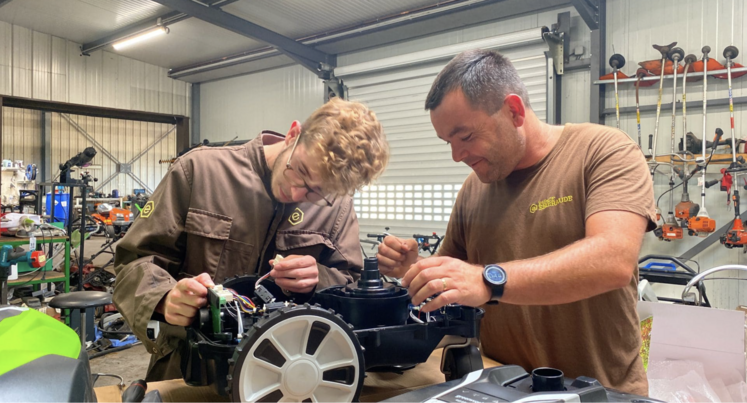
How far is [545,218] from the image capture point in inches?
41.3

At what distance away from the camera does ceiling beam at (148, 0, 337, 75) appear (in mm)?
4316

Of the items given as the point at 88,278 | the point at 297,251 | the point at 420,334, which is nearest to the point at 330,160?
the point at 297,251

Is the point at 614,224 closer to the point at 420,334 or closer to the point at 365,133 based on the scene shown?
the point at 420,334

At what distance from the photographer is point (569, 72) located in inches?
154

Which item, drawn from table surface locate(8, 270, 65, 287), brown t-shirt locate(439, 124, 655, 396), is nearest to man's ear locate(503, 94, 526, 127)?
brown t-shirt locate(439, 124, 655, 396)

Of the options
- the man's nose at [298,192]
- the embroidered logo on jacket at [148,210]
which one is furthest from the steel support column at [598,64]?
the embroidered logo on jacket at [148,210]

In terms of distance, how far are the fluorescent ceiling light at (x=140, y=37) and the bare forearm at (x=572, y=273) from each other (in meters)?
5.64

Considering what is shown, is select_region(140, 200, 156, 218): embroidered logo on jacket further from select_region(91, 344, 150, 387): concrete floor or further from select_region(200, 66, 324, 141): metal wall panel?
select_region(200, 66, 324, 141): metal wall panel

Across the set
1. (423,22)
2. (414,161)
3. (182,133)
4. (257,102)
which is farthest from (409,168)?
(182,133)

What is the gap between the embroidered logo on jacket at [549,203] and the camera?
1.02 m

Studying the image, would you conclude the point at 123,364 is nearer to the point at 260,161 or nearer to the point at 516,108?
the point at 260,161

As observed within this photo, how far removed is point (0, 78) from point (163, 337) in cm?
718

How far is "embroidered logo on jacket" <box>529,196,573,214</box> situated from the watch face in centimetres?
30

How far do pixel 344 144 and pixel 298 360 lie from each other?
481 mm
